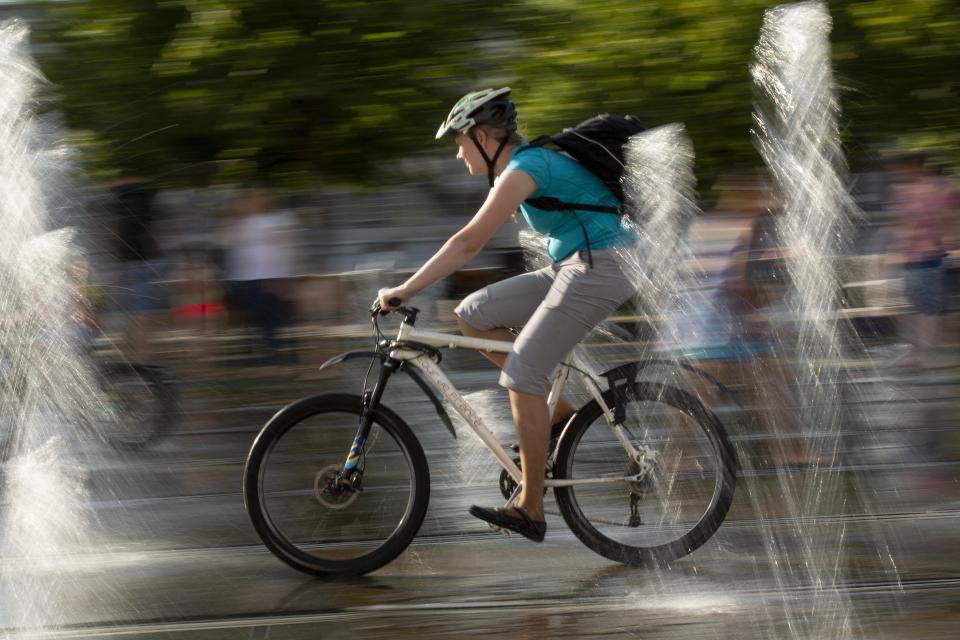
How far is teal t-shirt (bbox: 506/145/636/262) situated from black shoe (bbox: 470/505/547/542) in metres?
1.02

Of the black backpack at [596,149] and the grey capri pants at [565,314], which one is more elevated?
the black backpack at [596,149]

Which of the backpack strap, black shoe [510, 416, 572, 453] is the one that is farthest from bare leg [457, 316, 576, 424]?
the backpack strap

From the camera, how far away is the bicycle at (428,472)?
5117mm

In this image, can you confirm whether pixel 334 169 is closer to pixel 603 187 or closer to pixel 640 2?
pixel 640 2

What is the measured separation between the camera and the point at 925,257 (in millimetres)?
8383

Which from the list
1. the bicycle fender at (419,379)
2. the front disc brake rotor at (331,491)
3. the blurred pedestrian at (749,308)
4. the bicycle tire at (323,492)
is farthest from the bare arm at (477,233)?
the blurred pedestrian at (749,308)

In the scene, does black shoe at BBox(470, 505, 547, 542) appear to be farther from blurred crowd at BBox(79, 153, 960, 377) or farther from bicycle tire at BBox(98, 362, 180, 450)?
bicycle tire at BBox(98, 362, 180, 450)

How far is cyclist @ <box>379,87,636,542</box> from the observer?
4895 mm

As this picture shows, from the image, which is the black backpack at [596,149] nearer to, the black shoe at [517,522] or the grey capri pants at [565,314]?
the grey capri pants at [565,314]

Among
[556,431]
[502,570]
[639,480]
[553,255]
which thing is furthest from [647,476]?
[553,255]

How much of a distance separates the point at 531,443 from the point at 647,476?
21.0 inches

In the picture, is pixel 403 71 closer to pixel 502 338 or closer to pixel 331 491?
pixel 502 338

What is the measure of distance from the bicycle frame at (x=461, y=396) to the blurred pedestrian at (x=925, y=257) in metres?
4.01

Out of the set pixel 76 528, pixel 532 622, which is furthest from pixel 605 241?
pixel 76 528
